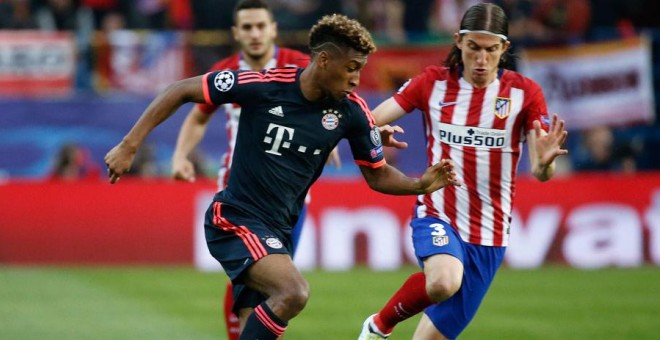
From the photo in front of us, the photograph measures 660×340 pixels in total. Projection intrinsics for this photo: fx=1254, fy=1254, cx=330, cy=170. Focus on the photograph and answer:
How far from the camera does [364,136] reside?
7512 millimetres

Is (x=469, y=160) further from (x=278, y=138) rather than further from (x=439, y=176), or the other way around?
(x=278, y=138)

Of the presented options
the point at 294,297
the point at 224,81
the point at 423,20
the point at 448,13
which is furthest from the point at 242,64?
the point at 423,20

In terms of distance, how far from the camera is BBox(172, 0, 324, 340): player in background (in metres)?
9.15

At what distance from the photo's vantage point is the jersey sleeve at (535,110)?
801 centimetres

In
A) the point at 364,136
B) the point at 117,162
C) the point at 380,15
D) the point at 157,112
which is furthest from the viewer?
the point at 380,15

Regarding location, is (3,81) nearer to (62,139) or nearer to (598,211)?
(62,139)

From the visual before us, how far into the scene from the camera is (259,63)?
31.2 ft

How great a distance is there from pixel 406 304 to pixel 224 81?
75.5 inches

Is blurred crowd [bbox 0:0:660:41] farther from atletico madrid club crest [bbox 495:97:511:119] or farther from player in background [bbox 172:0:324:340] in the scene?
atletico madrid club crest [bbox 495:97:511:119]

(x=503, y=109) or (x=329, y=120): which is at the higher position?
(x=329, y=120)

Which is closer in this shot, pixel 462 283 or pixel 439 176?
pixel 439 176

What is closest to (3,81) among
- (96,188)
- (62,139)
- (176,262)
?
(62,139)

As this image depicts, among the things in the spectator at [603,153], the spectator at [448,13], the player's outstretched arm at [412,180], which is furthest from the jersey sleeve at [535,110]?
the spectator at [448,13]

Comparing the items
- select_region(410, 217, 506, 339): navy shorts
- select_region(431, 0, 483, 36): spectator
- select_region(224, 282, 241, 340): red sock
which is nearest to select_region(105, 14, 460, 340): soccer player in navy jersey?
select_region(410, 217, 506, 339): navy shorts
